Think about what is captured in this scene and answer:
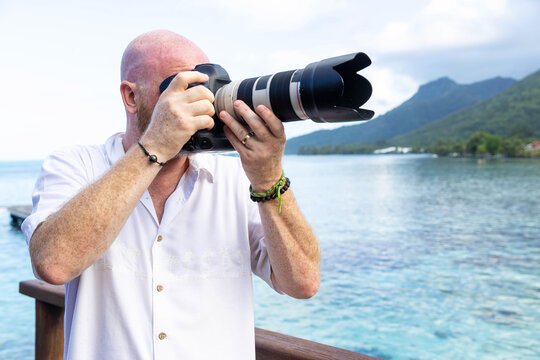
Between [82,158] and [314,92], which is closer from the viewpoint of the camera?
[314,92]

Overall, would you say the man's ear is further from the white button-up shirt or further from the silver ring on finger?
the silver ring on finger

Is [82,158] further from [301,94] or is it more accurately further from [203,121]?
[301,94]

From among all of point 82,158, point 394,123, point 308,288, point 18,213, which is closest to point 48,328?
point 82,158

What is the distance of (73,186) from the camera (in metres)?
1.33

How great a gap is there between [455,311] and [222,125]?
997 centimetres

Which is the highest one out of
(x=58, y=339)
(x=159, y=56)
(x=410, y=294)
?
(x=159, y=56)

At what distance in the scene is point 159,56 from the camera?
140cm

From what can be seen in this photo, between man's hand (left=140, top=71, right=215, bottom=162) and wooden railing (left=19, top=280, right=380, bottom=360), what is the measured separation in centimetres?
79

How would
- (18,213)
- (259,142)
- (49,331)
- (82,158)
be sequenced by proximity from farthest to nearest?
(18,213)
(49,331)
(82,158)
(259,142)

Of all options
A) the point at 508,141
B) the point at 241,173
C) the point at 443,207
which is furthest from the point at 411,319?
the point at 508,141

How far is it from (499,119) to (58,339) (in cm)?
12665

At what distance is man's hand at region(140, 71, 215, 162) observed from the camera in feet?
3.91

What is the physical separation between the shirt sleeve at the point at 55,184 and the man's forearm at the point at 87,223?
0.20 feet

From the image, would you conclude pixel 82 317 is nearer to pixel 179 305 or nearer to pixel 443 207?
pixel 179 305
